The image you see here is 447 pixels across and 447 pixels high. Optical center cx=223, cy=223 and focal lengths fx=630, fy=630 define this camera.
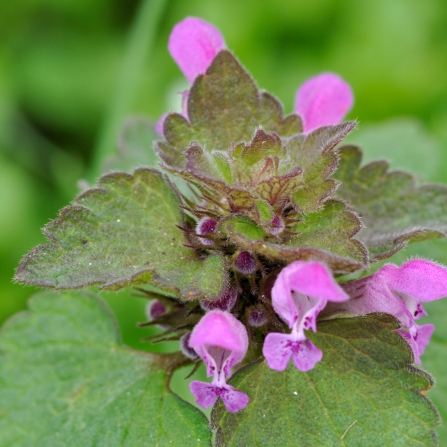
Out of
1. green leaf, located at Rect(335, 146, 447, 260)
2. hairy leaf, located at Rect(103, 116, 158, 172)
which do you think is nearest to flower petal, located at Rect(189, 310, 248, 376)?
green leaf, located at Rect(335, 146, 447, 260)

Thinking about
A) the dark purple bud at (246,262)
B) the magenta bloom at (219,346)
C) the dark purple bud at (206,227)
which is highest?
the dark purple bud at (206,227)

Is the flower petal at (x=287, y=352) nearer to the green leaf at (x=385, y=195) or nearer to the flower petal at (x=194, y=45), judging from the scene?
the green leaf at (x=385, y=195)

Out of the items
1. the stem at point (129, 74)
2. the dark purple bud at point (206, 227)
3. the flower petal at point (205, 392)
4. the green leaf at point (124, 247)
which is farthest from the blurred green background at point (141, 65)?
the flower petal at point (205, 392)

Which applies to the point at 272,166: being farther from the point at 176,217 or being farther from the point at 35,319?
the point at 35,319

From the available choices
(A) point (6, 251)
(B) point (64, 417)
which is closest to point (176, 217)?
(B) point (64, 417)

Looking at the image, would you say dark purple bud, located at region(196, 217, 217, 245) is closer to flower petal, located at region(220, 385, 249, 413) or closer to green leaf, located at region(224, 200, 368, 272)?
green leaf, located at region(224, 200, 368, 272)

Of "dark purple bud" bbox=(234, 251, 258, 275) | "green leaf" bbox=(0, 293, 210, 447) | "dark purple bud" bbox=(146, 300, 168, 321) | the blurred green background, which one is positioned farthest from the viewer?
the blurred green background

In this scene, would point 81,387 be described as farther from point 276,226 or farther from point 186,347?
point 276,226
